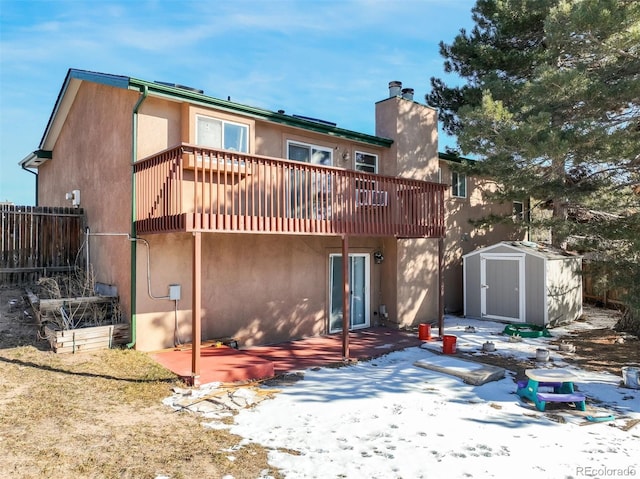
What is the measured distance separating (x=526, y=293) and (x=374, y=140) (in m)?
6.51

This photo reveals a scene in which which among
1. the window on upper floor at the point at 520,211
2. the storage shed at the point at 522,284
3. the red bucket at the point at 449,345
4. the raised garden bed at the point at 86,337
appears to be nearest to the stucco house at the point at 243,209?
the raised garden bed at the point at 86,337

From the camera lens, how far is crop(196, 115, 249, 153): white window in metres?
8.66

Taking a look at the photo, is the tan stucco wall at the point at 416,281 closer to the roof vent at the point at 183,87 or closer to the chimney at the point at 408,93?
the chimney at the point at 408,93

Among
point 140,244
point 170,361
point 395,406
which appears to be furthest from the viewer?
point 140,244

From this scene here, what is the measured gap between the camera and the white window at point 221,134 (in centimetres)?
866

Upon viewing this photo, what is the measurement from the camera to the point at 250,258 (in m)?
9.42

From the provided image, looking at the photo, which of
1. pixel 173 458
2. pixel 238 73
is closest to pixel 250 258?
pixel 173 458

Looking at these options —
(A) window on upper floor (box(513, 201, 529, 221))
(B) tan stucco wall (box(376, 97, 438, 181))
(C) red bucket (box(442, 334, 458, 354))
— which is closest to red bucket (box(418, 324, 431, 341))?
(C) red bucket (box(442, 334, 458, 354))

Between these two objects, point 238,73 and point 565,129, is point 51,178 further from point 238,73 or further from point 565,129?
point 565,129

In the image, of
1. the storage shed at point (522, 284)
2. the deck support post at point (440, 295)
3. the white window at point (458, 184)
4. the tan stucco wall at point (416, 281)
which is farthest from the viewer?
the white window at point (458, 184)

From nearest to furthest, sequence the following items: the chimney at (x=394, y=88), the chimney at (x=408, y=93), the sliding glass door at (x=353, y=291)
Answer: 1. the sliding glass door at (x=353, y=291)
2. the chimney at (x=394, y=88)
3. the chimney at (x=408, y=93)

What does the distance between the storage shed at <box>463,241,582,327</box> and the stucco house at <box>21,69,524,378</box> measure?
2.01 metres

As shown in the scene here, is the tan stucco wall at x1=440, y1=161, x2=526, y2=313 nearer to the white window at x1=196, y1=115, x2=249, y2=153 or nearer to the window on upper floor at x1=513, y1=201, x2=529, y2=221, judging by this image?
the window on upper floor at x1=513, y1=201, x2=529, y2=221

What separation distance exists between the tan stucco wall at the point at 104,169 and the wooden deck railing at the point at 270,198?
35.7 inches
